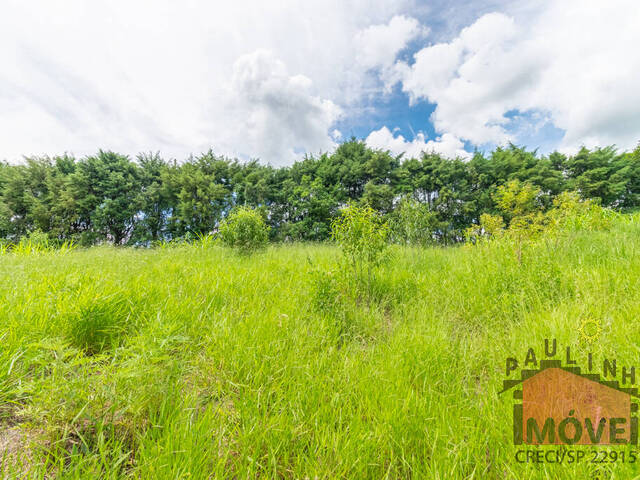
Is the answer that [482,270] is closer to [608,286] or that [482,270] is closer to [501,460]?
[608,286]

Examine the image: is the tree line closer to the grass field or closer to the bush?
the bush

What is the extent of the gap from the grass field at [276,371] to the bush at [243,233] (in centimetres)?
246

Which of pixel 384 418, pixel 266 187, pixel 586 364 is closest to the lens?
pixel 384 418

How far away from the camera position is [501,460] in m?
1.05

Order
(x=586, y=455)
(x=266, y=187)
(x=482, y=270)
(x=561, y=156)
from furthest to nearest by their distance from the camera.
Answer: (x=561, y=156) → (x=266, y=187) → (x=482, y=270) → (x=586, y=455)

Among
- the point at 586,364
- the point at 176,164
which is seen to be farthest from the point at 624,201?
the point at 176,164

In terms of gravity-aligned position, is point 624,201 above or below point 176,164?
above

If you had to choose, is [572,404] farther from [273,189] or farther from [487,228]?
[273,189]

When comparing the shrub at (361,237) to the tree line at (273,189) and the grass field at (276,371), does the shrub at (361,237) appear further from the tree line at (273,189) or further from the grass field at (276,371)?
the tree line at (273,189)

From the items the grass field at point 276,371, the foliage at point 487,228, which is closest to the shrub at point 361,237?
the grass field at point 276,371

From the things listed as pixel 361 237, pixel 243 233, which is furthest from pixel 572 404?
pixel 243 233

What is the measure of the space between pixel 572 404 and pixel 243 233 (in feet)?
17.3

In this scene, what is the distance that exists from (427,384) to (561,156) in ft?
67.6

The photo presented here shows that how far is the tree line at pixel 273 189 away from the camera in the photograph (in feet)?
39.4
